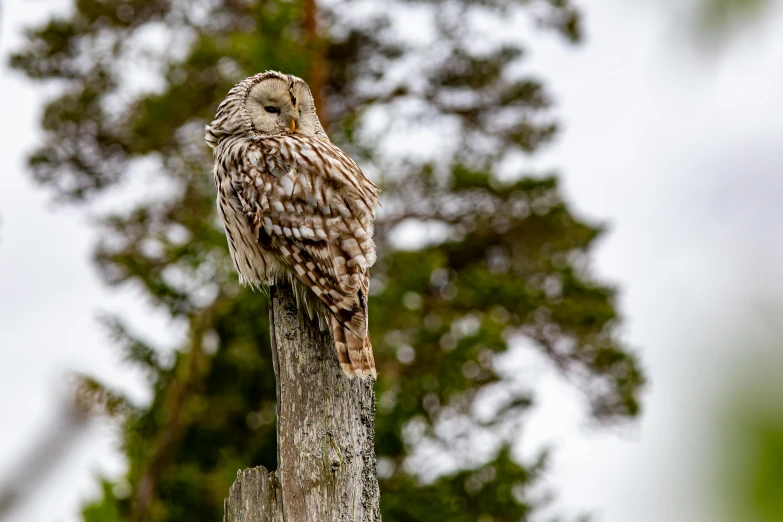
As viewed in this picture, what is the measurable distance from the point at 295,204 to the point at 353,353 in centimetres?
124

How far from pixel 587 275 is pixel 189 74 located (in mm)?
6448

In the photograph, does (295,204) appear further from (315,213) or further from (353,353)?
(353,353)

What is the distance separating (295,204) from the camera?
4574 mm

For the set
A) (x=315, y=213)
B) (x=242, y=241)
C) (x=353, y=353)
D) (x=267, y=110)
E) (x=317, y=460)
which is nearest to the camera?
(x=317, y=460)

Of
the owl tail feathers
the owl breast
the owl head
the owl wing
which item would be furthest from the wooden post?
the owl head

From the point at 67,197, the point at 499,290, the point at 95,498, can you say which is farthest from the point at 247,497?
the point at 67,197

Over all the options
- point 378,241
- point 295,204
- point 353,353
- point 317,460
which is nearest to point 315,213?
point 295,204

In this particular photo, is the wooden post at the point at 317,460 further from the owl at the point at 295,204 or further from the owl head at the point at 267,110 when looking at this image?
the owl head at the point at 267,110

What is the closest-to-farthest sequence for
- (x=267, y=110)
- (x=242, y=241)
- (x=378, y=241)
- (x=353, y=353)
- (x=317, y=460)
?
1. (x=317, y=460)
2. (x=353, y=353)
3. (x=242, y=241)
4. (x=267, y=110)
5. (x=378, y=241)

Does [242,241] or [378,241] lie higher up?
[378,241]

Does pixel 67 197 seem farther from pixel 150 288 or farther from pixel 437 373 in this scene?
pixel 437 373

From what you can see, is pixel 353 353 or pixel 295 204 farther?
pixel 295 204

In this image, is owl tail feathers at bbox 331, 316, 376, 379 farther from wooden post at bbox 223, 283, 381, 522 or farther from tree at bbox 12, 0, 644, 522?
tree at bbox 12, 0, 644, 522

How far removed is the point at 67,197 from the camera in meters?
15.0
